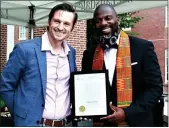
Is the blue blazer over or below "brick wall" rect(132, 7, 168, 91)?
below

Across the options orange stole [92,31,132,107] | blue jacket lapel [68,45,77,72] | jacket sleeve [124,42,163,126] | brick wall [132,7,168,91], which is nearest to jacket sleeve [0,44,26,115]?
blue jacket lapel [68,45,77,72]

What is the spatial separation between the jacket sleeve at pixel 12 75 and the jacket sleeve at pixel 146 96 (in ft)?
2.34

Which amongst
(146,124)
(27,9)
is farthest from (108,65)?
(27,9)

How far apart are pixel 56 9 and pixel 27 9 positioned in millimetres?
4193

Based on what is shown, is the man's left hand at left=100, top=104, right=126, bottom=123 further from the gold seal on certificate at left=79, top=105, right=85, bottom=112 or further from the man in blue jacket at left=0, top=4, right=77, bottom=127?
the man in blue jacket at left=0, top=4, right=77, bottom=127

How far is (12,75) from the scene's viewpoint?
1.99 m

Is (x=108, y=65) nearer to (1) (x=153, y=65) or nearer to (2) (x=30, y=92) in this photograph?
(1) (x=153, y=65)

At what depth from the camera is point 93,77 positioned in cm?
206

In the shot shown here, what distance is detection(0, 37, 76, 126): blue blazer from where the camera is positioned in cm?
196

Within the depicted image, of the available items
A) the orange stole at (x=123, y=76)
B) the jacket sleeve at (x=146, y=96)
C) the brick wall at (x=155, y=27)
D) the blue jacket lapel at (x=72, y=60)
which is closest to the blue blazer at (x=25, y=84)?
the blue jacket lapel at (x=72, y=60)

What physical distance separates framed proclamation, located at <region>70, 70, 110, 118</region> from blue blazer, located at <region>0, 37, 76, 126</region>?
210mm

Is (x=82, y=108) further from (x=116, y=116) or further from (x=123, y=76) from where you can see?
→ (x=123, y=76)

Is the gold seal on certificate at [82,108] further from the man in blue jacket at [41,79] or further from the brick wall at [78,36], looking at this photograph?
the brick wall at [78,36]

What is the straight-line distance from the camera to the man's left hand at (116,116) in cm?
203
